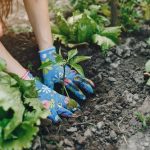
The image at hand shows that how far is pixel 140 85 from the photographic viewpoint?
330 cm

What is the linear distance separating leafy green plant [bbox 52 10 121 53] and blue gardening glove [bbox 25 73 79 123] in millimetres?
673

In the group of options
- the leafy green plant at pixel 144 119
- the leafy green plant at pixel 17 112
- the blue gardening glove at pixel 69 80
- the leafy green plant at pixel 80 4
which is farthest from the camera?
the leafy green plant at pixel 80 4

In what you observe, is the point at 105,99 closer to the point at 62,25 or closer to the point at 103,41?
the point at 103,41

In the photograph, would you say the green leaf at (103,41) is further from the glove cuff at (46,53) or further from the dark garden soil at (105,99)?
the glove cuff at (46,53)

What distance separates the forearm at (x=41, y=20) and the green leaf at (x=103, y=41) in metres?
0.39

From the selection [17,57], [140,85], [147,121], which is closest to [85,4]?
[17,57]

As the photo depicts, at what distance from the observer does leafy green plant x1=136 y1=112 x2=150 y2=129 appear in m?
2.91

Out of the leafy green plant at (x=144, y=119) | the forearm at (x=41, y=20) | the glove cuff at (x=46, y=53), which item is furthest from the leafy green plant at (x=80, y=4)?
the leafy green plant at (x=144, y=119)

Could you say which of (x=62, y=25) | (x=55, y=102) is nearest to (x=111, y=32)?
(x=62, y=25)

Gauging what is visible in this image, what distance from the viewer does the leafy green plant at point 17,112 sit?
97.8 inches

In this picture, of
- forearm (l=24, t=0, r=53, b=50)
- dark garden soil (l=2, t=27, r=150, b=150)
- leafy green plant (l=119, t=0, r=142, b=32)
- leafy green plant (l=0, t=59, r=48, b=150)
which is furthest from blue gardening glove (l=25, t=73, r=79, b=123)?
leafy green plant (l=119, t=0, r=142, b=32)

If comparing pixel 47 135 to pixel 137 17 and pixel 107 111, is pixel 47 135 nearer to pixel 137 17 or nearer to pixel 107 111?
pixel 107 111

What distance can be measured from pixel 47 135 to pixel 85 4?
1.66 m

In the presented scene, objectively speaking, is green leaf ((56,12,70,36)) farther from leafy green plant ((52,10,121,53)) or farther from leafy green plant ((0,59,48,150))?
leafy green plant ((0,59,48,150))
